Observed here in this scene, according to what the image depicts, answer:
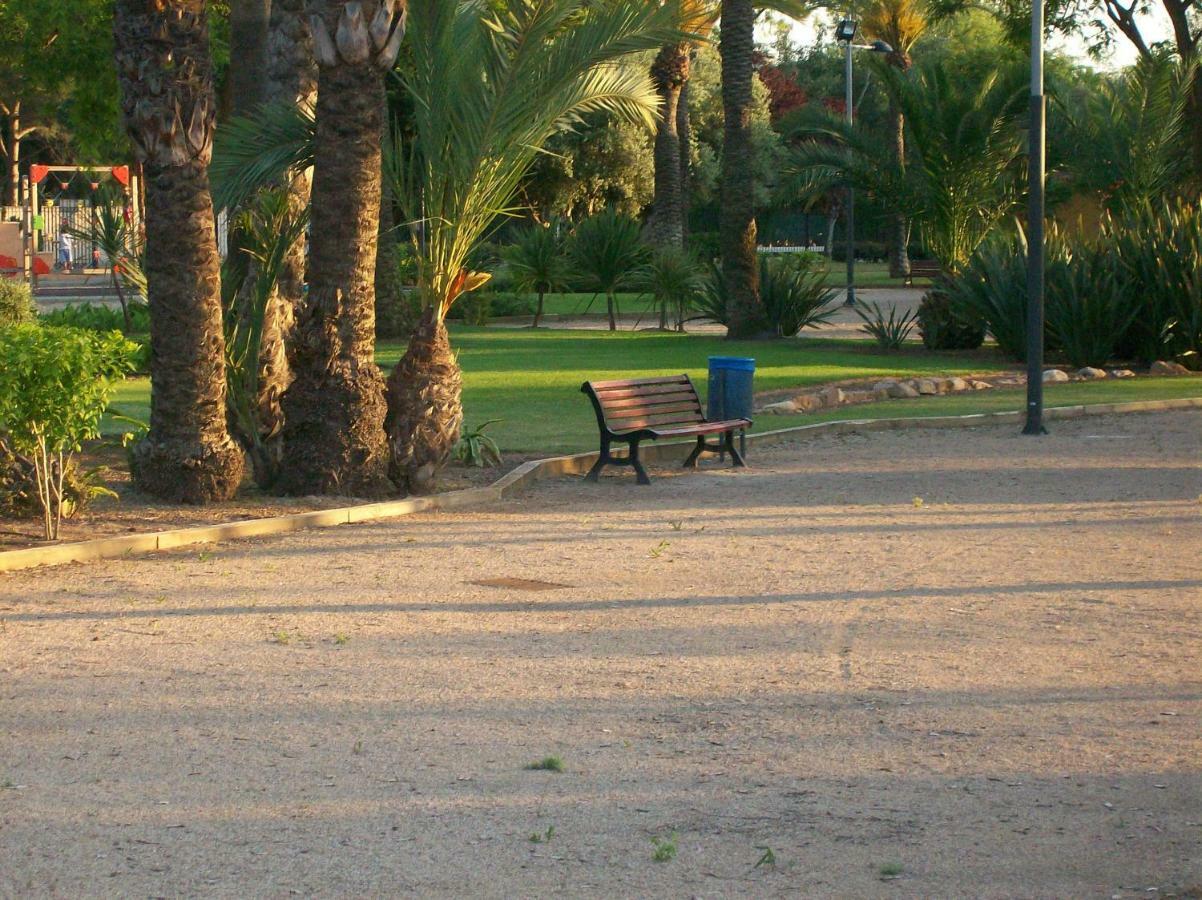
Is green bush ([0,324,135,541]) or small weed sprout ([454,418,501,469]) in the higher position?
green bush ([0,324,135,541])

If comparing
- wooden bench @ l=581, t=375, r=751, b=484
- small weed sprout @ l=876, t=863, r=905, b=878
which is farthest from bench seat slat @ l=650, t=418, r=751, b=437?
small weed sprout @ l=876, t=863, r=905, b=878

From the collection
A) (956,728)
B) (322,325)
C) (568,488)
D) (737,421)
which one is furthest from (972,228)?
(956,728)

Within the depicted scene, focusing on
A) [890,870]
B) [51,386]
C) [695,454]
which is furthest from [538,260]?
[890,870]

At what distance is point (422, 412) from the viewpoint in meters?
11.4

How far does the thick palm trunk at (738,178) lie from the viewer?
25609 mm

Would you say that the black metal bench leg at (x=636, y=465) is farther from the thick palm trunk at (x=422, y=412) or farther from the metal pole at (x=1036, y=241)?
the metal pole at (x=1036, y=241)

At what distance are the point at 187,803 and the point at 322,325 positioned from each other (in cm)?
622

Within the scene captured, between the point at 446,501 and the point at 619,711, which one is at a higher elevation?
the point at 446,501

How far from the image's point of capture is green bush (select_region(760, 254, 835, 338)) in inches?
1032

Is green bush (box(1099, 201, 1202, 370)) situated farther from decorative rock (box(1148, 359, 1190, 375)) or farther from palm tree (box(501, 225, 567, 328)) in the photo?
palm tree (box(501, 225, 567, 328))

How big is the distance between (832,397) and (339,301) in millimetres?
8294

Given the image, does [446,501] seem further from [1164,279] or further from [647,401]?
[1164,279]

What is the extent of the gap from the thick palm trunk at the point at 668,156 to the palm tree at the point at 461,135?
27459mm

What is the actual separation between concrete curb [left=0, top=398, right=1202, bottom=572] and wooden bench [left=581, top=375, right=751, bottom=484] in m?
0.39
